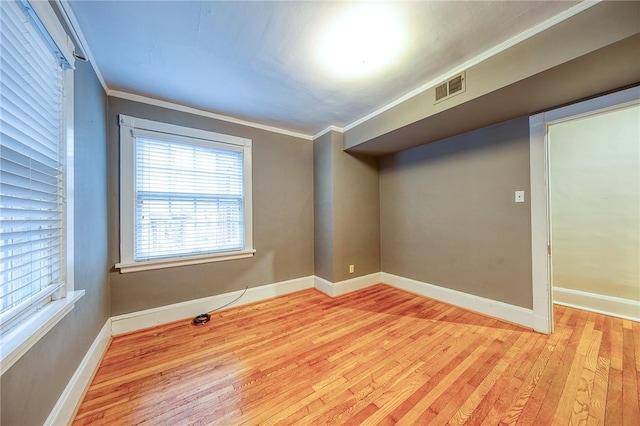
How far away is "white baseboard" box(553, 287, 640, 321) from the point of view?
7.51 feet

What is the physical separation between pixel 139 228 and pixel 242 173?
125 cm

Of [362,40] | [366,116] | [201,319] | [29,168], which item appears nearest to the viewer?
[29,168]

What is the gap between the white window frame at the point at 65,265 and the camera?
854 millimetres

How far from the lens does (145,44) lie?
63.7 inches

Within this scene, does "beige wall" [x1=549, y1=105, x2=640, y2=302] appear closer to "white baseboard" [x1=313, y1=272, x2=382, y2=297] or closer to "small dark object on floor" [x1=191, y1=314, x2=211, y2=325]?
"white baseboard" [x1=313, y1=272, x2=382, y2=297]

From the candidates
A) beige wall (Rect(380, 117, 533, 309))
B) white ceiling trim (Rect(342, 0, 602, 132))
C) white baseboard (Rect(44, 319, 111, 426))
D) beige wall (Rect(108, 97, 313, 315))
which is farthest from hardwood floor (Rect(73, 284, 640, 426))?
white ceiling trim (Rect(342, 0, 602, 132))

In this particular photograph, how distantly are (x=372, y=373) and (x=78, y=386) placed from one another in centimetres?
190

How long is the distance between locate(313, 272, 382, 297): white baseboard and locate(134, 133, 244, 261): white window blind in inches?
51.0

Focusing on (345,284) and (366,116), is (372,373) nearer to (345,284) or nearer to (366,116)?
(345,284)

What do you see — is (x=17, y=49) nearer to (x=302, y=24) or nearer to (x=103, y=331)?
(x=302, y=24)

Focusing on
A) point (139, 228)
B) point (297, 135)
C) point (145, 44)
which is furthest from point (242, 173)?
point (145, 44)

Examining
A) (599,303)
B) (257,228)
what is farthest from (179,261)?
(599,303)

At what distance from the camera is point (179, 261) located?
8.19 ft

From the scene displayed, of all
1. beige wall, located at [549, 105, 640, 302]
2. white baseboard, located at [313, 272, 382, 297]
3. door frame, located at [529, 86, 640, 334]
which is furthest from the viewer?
white baseboard, located at [313, 272, 382, 297]
